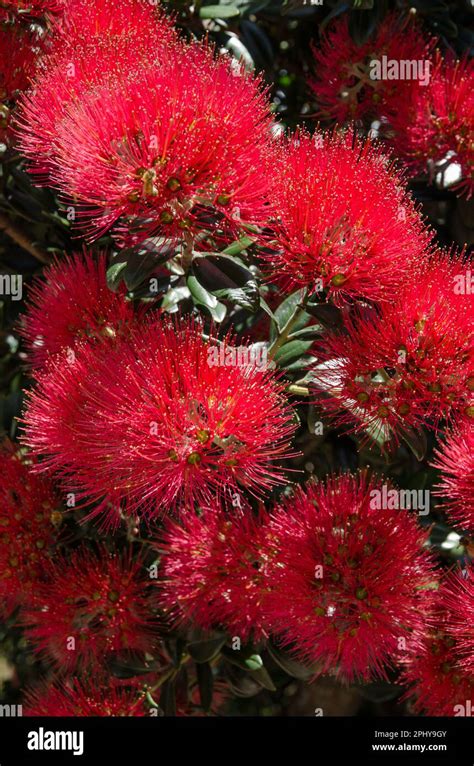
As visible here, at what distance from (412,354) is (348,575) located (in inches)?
13.8

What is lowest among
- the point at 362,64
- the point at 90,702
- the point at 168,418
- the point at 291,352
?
the point at 90,702

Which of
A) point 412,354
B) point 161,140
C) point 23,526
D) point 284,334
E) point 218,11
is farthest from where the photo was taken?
point 218,11

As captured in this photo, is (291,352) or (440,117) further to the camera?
(440,117)

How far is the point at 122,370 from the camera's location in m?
1.12

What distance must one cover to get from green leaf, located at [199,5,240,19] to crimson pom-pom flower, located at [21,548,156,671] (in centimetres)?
107

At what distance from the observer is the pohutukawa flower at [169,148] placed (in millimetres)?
1048

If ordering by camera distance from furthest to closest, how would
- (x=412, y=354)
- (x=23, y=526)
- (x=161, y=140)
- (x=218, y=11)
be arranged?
(x=218, y=11) → (x=23, y=526) → (x=412, y=354) → (x=161, y=140)

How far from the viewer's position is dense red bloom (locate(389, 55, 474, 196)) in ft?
4.76

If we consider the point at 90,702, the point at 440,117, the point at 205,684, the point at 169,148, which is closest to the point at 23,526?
the point at 90,702

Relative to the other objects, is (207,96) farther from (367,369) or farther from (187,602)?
(187,602)

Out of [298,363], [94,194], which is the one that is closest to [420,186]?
[298,363]

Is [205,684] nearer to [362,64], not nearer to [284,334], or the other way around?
[284,334]

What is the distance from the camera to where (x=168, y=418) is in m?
1.07

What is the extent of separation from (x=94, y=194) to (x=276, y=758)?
3.15ft
